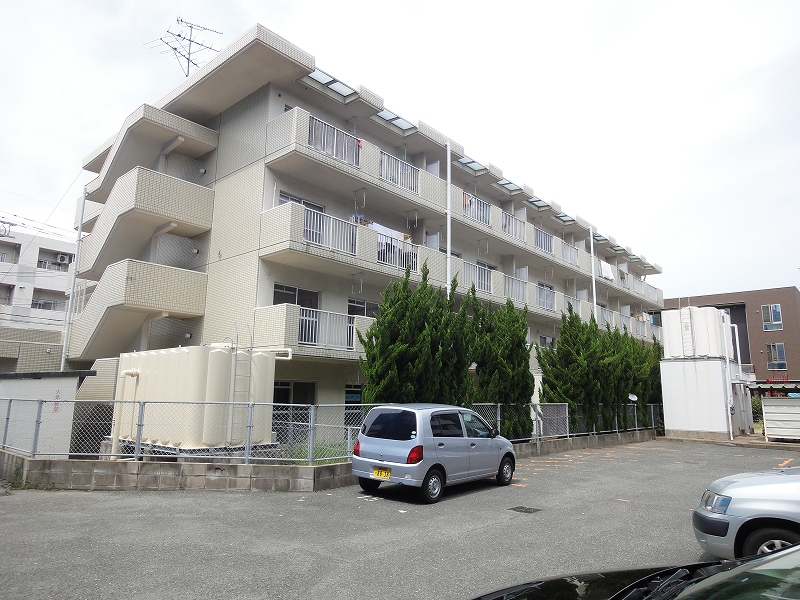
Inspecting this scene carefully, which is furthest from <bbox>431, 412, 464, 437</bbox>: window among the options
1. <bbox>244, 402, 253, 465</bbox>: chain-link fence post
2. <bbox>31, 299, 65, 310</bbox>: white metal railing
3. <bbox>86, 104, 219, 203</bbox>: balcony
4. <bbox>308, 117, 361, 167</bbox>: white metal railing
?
<bbox>31, 299, 65, 310</bbox>: white metal railing

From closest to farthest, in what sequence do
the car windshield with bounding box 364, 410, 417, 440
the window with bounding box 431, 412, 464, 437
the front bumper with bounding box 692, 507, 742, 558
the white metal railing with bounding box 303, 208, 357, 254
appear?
the front bumper with bounding box 692, 507, 742, 558 < the car windshield with bounding box 364, 410, 417, 440 < the window with bounding box 431, 412, 464, 437 < the white metal railing with bounding box 303, 208, 357, 254

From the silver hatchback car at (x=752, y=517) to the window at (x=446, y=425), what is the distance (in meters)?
4.71

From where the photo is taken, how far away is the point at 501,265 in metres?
26.3

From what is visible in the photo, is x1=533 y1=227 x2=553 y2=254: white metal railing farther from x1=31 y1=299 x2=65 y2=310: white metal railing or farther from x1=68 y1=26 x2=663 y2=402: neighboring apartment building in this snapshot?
x1=31 y1=299 x2=65 y2=310: white metal railing

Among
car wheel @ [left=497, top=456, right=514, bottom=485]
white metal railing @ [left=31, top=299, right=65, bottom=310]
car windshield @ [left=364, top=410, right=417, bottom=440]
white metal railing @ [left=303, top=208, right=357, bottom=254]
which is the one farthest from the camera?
white metal railing @ [left=31, top=299, right=65, bottom=310]

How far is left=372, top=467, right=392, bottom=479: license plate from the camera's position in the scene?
29.8 feet

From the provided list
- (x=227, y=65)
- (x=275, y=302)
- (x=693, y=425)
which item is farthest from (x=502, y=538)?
(x=693, y=425)

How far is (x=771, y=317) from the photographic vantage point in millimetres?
47219

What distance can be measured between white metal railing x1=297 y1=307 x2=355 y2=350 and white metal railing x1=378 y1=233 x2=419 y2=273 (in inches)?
99.1

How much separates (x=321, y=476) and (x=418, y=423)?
2.16 metres

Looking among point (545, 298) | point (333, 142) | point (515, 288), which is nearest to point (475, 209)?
point (515, 288)

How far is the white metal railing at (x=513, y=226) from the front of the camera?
24.3m

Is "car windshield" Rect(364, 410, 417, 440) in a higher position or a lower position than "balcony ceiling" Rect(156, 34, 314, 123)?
lower

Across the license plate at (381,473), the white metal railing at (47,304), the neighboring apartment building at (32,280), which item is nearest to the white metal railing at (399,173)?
the license plate at (381,473)
